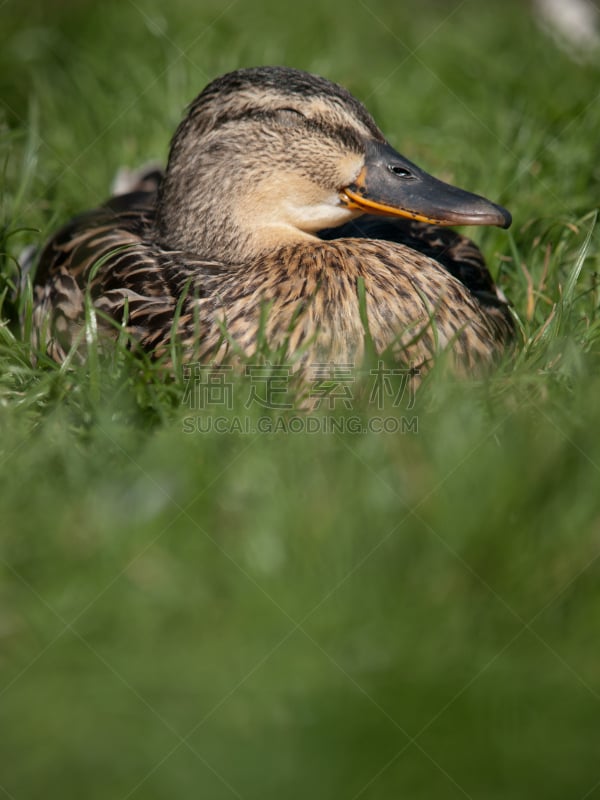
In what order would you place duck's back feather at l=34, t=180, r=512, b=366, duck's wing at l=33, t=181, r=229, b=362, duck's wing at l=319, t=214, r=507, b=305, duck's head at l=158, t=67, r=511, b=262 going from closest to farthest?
duck's back feather at l=34, t=180, r=512, b=366 → duck's wing at l=33, t=181, r=229, b=362 → duck's head at l=158, t=67, r=511, b=262 → duck's wing at l=319, t=214, r=507, b=305

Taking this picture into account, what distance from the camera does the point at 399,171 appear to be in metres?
3.32

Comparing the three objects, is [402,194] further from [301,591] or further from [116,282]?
[301,591]

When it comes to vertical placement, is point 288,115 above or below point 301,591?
above

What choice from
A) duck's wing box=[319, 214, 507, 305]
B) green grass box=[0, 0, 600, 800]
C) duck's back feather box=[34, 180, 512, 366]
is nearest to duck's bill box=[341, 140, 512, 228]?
duck's back feather box=[34, 180, 512, 366]

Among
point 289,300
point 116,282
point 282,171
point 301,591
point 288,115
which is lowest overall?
point 116,282

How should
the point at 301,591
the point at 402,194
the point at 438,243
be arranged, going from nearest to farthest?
the point at 301,591 → the point at 402,194 → the point at 438,243

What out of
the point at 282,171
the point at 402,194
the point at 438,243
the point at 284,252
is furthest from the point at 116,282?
the point at 438,243

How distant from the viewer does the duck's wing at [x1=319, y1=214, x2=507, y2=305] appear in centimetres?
362

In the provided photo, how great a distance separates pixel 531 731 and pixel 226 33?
4.64m

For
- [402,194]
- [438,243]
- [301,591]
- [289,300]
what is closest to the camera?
[301,591]

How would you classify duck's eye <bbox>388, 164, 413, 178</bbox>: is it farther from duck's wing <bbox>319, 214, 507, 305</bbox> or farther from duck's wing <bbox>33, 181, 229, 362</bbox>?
duck's wing <bbox>33, 181, 229, 362</bbox>

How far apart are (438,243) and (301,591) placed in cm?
185

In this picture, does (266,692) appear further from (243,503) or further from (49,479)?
(49,479)

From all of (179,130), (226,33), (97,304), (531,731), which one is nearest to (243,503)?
(531,731)
